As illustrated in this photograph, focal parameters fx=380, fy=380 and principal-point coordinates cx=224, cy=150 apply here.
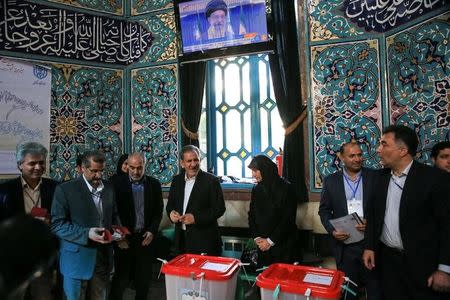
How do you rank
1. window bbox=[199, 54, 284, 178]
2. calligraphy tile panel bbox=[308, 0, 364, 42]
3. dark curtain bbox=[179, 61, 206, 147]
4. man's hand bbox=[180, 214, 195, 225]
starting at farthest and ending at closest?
1. dark curtain bbox=[179, 61, 206, 147]
2. window bbox=[199, 54, 284, 178]
3. calligraphy tile panel bbox=[308, 0, 364, 42]
4. man's hand bbox=[180, 214, 195, 225]

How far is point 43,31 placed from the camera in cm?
433

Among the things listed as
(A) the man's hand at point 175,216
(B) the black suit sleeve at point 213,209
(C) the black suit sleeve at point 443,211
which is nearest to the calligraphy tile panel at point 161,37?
(B) the black suit sleeve at point 213,209

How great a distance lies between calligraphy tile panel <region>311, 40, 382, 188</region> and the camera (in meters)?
3.73

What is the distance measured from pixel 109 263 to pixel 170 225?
1.96 metres

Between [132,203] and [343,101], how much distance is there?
7.58 ft

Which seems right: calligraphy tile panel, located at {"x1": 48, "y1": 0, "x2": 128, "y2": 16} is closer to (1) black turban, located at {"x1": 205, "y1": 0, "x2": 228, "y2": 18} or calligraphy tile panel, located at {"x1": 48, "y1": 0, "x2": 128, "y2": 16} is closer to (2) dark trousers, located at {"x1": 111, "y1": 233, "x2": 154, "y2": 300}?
(1) black turban, located at {"x1": 205, "y1": 0, "x2": 228, "y2": 18}

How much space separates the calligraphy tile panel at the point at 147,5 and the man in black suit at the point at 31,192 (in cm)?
292

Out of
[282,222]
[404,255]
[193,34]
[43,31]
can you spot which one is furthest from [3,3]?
[404,255]

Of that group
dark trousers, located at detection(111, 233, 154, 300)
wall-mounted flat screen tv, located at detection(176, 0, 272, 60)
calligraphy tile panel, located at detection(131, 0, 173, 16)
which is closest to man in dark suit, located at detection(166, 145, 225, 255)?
dark trousers, located at detection(111, 233, 154, 300)

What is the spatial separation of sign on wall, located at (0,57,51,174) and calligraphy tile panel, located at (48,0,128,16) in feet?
2.92

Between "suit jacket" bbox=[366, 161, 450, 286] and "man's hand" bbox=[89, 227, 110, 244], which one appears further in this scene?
"man's hand" bbox=[89, 227, 110, 244]

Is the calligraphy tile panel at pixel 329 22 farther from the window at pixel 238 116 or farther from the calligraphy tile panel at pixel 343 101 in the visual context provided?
the window at pixel 238 116

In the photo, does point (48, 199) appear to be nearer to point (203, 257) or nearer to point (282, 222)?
point (203, 257)

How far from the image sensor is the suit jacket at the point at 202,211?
293 cm
